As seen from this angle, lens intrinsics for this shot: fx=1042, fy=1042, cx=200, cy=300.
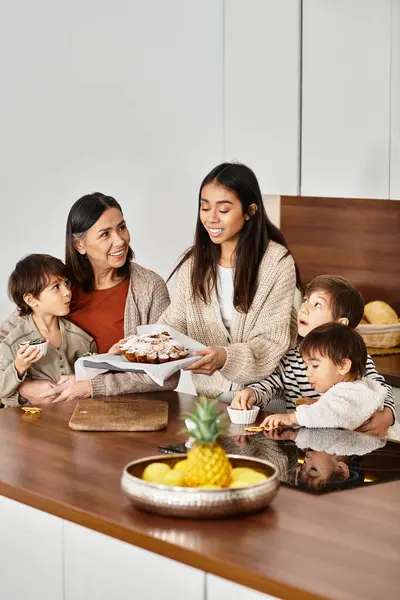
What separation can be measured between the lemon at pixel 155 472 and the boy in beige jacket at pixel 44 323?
1198 mm

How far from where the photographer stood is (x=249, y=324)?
3000 millimetres

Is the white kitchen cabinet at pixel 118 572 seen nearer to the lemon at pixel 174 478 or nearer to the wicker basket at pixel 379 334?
the lemon at pixel 174 478

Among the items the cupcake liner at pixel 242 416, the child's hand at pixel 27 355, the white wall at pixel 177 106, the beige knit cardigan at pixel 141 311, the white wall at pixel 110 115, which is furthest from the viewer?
the white wall at pixel 110 115

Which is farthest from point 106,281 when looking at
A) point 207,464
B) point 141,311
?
point 207,464

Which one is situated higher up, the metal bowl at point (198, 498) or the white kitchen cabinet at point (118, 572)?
the metal bowl at point (198, 498)

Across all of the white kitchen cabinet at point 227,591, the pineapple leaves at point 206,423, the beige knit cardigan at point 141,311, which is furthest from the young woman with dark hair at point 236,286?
the white kitchen cabinet at point 227,591

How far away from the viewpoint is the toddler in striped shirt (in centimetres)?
286

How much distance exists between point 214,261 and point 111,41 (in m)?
1.59

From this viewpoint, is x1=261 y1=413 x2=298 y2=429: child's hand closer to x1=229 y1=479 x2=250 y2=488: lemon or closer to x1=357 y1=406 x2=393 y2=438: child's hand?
x1=357 y1=406 x2=393 y2=438: child's hand

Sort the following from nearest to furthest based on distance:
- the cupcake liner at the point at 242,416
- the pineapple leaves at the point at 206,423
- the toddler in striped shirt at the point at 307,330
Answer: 1. the pineapple leaves at the point at 206,423
2. the cupcake liner at the point at 242,416
3. the toddler in striped shirt at the point at 307,330

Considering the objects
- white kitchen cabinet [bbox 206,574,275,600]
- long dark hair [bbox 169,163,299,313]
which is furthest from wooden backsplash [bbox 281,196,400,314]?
white kitchen cabinet [bbox 206,574,275,600]

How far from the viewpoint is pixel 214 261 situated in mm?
3094

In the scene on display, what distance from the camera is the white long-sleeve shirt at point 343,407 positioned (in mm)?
2500

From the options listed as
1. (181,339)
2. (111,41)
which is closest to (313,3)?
(111,41)
